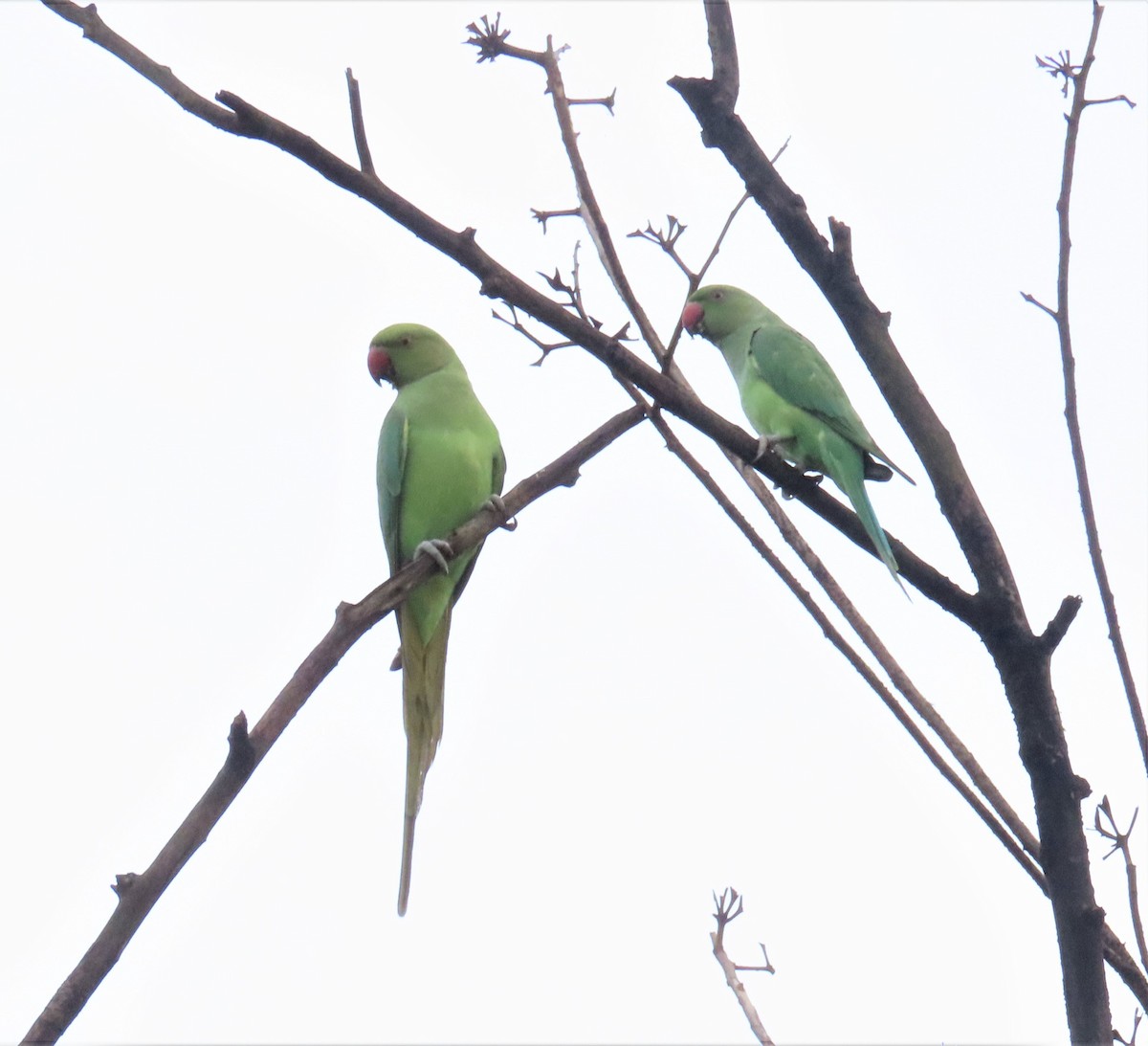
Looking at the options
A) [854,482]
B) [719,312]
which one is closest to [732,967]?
[854,482]

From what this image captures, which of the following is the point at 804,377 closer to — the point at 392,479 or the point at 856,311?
the point at 392,479

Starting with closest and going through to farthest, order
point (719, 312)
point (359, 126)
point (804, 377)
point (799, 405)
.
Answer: point (359, 126) < point (799, 405) < point (804, 377) < point (719, 312)

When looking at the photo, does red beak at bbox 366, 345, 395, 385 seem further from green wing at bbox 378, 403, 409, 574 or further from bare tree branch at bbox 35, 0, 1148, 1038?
bare tree branch at bbox 35, 0, 1148, 1038

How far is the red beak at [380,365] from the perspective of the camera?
488 centimetres

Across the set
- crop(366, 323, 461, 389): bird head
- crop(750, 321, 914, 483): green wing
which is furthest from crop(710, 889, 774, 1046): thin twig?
crop(366, 323, 461, 389): bird head

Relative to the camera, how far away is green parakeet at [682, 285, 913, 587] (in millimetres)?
4188

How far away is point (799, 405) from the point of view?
4.48 metres

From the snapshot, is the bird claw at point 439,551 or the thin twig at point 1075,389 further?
the bird claw at point 439,551

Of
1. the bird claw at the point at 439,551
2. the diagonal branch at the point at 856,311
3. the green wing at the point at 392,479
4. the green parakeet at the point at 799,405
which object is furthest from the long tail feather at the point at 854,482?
the diagonal branch at the point at 856,311

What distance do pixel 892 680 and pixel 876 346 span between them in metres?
0.58

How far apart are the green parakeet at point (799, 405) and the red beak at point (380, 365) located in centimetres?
122

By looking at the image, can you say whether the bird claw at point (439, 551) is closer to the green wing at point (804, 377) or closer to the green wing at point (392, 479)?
the green wing at point (392, 479)

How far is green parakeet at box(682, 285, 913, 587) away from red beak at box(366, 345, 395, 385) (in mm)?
1222

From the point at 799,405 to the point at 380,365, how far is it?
1.61 m
